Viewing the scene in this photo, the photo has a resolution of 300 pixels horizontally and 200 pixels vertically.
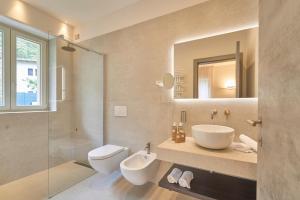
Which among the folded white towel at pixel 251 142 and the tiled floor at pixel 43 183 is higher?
the folded white towel at pixel 251 142

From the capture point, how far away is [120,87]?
2.43 meters

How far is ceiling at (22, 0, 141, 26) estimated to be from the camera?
229cm

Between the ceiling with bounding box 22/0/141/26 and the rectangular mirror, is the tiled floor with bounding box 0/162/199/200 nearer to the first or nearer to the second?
the rectangular mirror

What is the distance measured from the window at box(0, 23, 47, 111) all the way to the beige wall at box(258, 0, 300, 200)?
3.01 m

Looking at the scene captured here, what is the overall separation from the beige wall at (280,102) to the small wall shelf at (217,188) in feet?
2.13

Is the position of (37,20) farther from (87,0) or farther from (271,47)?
(271,47)

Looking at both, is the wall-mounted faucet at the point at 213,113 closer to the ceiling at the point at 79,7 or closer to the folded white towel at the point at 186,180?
the folded white towel at the point at 186,180

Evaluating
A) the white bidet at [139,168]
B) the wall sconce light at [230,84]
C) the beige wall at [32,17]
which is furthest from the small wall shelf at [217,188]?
the beige wall at [32,17]

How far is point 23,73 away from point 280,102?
315 centimetres

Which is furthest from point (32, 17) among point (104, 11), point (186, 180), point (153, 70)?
point (186, 180)

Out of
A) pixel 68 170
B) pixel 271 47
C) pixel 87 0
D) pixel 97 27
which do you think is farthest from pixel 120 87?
pixel 271 47

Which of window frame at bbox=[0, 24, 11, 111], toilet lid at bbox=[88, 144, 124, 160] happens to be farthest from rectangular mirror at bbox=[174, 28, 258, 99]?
window frame at bbox=[0, 24, 11, 111]

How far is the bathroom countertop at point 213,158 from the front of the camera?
112 centimetres

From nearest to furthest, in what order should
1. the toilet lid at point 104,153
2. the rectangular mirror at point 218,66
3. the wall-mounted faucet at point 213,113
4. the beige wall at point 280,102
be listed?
the beige wall at point 280,102 → the rectangular mirror at point 218,66 → the wall-mounted faucet at point 213,113 → the toilet lid at point 104,153
